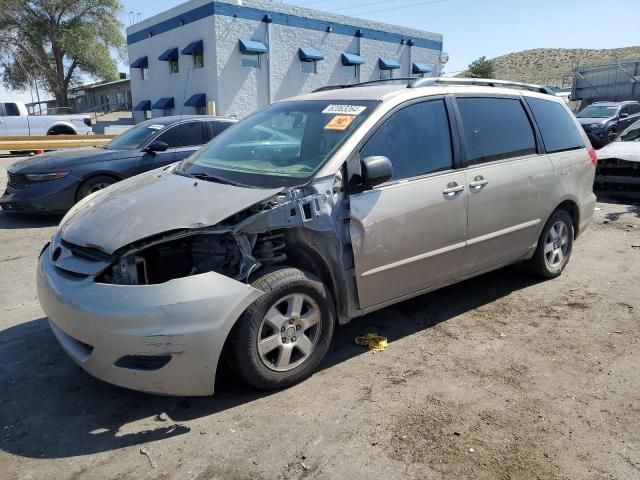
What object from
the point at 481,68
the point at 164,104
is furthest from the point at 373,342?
the point at 481,68

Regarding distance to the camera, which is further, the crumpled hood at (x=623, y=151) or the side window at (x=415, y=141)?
the crumpled hood at (x=623, y=151)

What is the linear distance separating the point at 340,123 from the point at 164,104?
24.1m

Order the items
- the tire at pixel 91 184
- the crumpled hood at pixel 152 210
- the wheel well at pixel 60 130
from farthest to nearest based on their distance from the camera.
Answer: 1. the wheel well at pixel 60 130
2. the tire at pixel 91 184
3. the crumpled hood at pixel 152 210

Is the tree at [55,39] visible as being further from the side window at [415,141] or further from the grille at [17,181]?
the side window at [415,141]

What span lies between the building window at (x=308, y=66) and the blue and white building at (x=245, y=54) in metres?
0.05

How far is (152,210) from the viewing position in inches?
128

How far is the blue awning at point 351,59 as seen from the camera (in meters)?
26.9

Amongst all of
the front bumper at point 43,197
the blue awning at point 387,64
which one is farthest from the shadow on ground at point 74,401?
the blue awning at point 387,64

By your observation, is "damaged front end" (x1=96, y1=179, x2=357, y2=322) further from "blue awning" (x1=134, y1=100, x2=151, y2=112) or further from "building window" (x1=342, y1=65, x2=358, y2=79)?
"blue awning" (x1=134, y1=100, x2=151, y2=112)

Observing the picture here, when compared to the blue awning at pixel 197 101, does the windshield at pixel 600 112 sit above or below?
below

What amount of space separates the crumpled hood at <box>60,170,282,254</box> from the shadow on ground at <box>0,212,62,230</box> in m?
4.71

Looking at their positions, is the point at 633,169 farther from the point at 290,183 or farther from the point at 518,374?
the point at 290,183

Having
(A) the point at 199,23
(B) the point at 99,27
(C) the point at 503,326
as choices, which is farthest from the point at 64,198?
(B) the point at 99,27

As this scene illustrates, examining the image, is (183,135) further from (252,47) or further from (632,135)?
(252,47)
